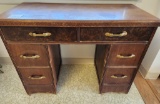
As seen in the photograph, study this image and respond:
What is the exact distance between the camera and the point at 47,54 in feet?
2.84

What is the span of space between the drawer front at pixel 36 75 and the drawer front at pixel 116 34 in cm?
44

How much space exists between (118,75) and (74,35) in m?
0.54

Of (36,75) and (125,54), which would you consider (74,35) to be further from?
(36,75)

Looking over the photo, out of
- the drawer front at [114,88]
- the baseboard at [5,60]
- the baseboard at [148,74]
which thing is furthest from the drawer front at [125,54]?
the baseboard at [5,60]

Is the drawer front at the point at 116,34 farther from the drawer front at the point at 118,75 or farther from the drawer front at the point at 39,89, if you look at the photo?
the drawer front at the point at 39,89

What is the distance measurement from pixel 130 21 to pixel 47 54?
0.59 meters

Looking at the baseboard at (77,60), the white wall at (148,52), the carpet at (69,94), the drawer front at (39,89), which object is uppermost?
the white wall at (148,52)

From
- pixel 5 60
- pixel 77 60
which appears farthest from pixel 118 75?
pixel 5 60

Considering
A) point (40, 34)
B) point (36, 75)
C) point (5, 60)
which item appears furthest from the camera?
point (5, 60)

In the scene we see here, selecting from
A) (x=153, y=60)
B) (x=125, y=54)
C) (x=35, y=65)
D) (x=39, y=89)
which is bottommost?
(x=39, y=89)

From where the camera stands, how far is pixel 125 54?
2.88 feet

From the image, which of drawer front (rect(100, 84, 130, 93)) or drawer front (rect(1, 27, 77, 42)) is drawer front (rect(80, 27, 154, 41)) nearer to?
drawer front (rect(1, 27, 77, 42))

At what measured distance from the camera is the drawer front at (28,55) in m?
0.82

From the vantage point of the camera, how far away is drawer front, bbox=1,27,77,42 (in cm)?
73
